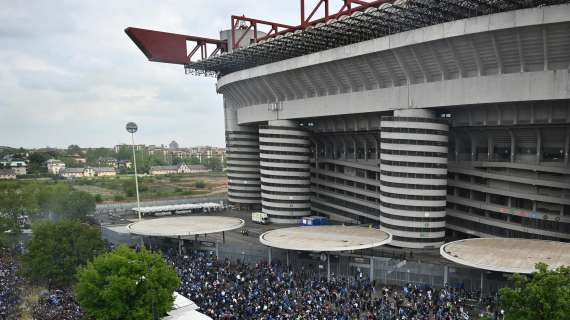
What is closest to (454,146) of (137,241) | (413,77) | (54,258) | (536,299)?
(413,77)

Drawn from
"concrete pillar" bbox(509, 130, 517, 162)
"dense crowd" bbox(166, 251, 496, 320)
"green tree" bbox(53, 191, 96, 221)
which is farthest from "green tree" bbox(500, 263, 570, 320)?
"green tree" bbox(53, 191, 96, 221)

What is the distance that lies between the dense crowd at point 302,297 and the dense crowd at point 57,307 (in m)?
7.92

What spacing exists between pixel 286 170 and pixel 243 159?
20.6 metres

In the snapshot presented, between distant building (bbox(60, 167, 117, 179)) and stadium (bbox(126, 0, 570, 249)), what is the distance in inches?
4276

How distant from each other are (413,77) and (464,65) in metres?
5.51

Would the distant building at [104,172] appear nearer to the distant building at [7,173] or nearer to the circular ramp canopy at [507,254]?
the distant building at [7,173]

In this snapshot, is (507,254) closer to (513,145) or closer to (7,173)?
(513,145)

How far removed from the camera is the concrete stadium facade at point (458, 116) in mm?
37406

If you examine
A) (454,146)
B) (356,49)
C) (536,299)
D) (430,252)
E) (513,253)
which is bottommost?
(430,252)

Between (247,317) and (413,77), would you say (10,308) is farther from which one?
(413,77)

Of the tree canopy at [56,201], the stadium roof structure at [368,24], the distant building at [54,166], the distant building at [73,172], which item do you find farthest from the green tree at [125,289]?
the distant building at [54,166]

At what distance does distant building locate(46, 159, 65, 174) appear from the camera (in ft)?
465

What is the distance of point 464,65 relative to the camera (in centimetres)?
4106

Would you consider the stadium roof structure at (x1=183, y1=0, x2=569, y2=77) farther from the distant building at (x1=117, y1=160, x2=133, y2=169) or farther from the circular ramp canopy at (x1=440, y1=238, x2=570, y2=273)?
the distant building at (x1=117, y1=160, x2=133, y2=169)
